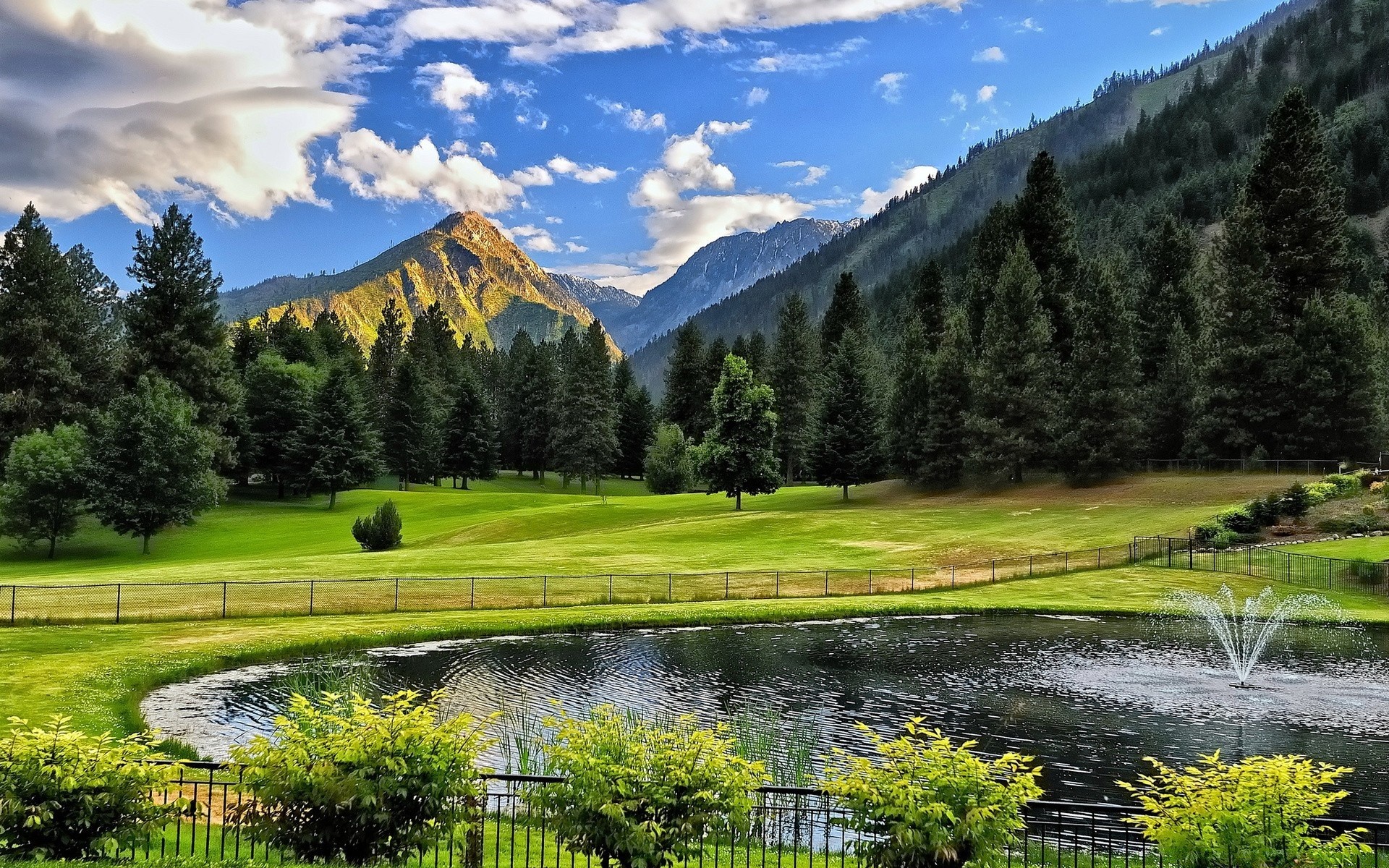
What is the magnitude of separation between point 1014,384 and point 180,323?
72.2m

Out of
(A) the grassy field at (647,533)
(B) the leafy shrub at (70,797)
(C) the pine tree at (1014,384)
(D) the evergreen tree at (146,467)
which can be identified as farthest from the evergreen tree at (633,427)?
(B) the leafy shrub at (70,797)

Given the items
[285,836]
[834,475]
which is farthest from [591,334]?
[285,836]

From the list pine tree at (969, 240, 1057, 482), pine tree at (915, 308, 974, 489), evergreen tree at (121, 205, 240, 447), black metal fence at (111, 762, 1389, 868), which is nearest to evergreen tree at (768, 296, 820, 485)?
pine tree at (915, 308, 974, 489)

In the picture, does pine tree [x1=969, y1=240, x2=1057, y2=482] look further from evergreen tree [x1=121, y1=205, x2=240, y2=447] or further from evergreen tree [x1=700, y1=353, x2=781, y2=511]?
evergreen tree [x1=121, y1=205, x2=240, y2=447]

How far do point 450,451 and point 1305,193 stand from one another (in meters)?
88.7

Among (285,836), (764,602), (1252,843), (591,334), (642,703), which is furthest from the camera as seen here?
(591,334)

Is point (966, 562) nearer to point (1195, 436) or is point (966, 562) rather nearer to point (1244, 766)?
point (1195, 436)

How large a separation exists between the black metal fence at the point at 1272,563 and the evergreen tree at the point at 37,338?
245ft

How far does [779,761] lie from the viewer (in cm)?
1839

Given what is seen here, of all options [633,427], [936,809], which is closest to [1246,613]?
[936,809]

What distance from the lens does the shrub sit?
104 metres

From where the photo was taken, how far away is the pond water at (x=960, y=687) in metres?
20.2

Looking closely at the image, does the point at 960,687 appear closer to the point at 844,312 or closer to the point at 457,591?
the point at 457,591

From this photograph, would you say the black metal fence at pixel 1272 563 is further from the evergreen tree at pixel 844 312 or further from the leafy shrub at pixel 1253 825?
the evergreen tree at pixel 844 312
